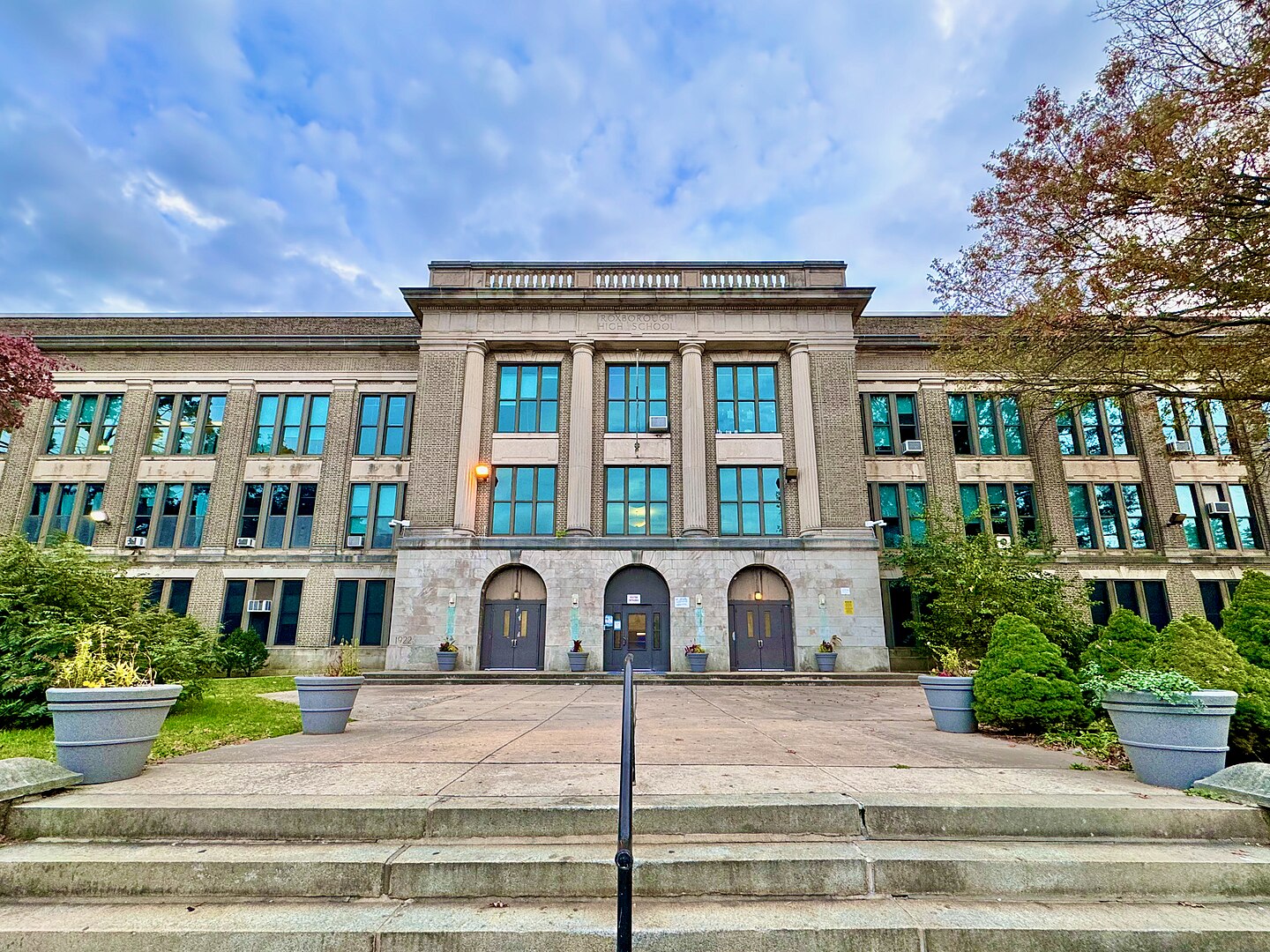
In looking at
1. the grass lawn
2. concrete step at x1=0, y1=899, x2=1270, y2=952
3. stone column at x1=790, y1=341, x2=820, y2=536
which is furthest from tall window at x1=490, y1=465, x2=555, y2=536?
concrete step at x1=0, y1=899, x2=1270, y2=952

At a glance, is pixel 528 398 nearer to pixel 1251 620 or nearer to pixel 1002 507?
pixel 1002 507

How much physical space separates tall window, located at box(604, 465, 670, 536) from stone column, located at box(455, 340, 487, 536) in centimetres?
492

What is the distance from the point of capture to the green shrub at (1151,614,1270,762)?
226 inches

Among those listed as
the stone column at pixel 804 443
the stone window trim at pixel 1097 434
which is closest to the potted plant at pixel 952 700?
the stone column at pixel 804 443

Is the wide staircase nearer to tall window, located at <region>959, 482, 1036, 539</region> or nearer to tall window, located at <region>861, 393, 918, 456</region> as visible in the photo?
tall window, located at <region>959, 482, 1036, 539</region>

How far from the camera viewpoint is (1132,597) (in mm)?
23547

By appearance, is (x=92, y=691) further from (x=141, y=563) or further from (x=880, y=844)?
(x=141, y=563)

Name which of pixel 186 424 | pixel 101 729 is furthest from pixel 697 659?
pixel 186 424

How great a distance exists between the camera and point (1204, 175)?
29.1 ft

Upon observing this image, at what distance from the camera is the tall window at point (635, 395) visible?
24.1 meters

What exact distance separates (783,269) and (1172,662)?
2145 centimetres

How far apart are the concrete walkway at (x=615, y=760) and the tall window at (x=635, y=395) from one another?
14175 millimetres

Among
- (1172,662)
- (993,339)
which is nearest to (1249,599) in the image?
(1172,662)

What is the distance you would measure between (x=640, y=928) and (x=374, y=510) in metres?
23.8
